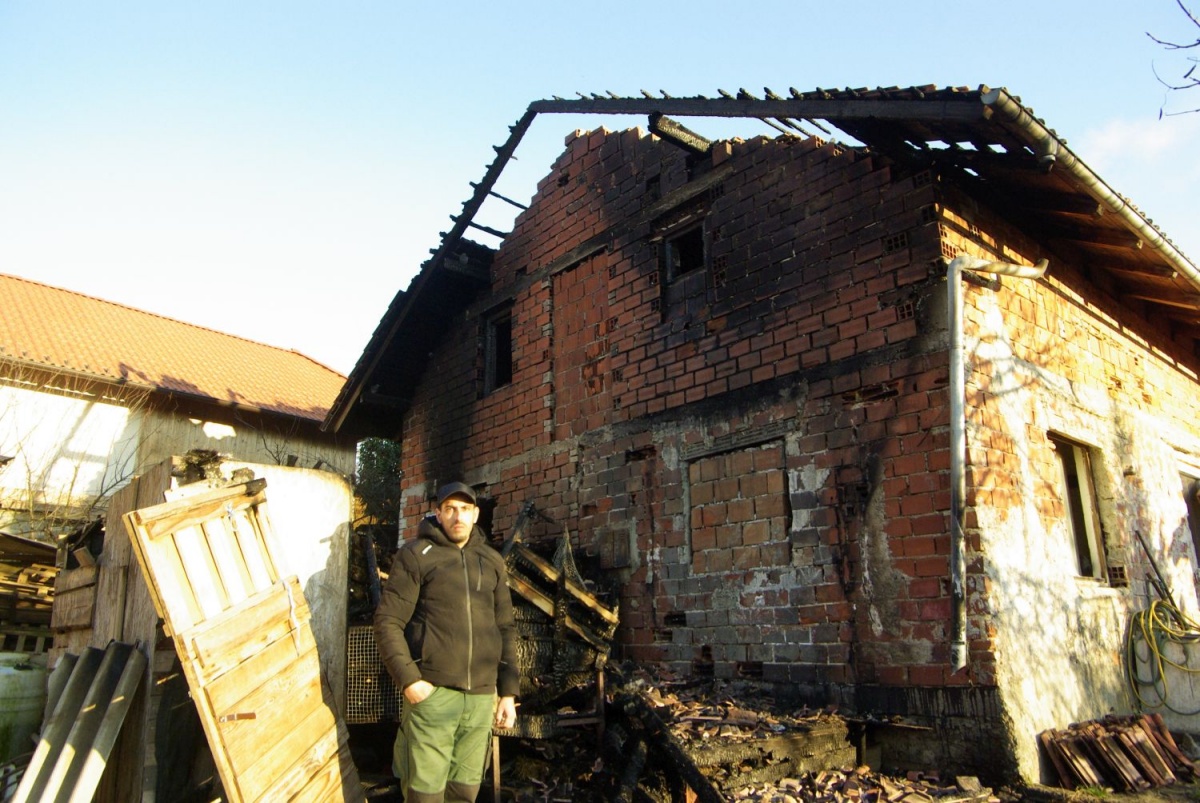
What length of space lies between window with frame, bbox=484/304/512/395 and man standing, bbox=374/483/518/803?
5765mm

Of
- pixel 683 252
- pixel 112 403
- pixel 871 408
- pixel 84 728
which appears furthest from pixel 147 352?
pixel 871 408

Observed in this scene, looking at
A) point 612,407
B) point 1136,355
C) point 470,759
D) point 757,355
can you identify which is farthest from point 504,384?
point 1136,355

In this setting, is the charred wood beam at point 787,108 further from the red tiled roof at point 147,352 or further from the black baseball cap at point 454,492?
the red tiled roof at point 147,352

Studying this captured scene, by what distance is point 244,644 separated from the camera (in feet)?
14.4

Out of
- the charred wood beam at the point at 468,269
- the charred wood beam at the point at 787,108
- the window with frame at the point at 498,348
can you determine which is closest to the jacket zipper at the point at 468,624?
the charred wood beam at the point at 787,108

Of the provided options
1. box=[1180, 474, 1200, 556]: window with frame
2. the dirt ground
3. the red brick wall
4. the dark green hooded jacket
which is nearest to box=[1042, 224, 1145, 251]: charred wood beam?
the red brick wall

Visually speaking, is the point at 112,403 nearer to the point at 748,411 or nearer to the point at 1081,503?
the point at 748,411

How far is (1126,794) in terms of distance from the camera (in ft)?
17.9

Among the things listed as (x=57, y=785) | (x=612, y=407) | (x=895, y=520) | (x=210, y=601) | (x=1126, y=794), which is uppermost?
(x=612, y=407)

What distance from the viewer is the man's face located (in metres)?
4.61

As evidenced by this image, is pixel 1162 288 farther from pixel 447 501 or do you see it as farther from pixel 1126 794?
pixel 447 501

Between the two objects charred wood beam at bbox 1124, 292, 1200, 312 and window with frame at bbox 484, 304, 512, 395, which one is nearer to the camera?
charred wood beam at bbox 1124, 292, 1200, 312

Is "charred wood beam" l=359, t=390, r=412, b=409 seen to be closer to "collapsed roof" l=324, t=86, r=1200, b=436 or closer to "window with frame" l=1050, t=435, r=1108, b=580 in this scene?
"collapsed roof" l=324, t=86, r=1200, b=436

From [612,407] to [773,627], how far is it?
283cm
